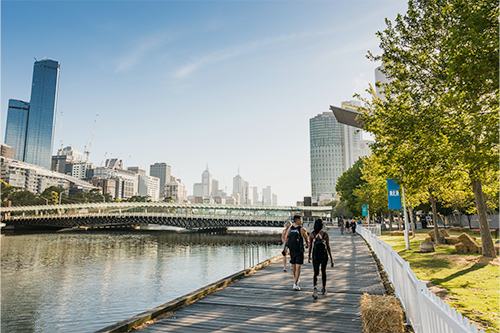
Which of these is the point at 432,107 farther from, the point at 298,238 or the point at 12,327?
the point at 12,327

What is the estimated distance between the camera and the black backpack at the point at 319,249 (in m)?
9.08

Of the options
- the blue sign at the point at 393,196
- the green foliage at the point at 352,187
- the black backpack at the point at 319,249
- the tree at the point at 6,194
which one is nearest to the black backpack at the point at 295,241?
the black backpack at the point at 319,249

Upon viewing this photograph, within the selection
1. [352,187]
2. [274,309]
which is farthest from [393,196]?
[352,187]

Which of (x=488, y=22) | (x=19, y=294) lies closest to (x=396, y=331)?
(x=488, y=22)

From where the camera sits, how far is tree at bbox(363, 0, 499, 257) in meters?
8.86

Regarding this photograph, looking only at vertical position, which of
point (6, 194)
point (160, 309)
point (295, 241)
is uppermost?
point (6, 194)

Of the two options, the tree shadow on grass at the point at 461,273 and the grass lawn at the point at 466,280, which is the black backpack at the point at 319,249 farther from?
the tree shadow on grass at the point at 461,273

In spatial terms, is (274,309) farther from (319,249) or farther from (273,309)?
(319,249)

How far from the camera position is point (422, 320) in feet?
15.7

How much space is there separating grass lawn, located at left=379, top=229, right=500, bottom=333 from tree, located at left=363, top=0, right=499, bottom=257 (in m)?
1.83

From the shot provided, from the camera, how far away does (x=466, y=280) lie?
11.6 m

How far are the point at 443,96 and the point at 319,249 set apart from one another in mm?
10392

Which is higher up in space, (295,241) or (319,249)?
(295,241)

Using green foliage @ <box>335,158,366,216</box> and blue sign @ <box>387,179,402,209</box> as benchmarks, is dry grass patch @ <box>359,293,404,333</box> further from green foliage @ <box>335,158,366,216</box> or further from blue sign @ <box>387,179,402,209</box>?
green foliage @ <box>335,158,366,216</box>
